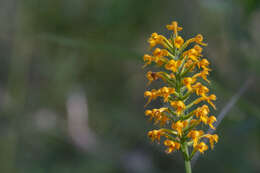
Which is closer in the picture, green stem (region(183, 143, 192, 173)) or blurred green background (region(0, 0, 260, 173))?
green stem (region(183, 143, 192, 173))

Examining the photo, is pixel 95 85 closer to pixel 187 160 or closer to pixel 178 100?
pixel 178 100

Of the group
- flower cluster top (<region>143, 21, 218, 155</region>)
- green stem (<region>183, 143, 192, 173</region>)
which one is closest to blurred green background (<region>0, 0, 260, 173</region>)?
flower cluster top (<region>143, 21, 218, 155</region>)

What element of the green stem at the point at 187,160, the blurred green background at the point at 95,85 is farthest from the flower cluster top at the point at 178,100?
the blurred green background at the point at 95,85

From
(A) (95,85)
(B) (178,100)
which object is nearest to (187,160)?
(B) (178,100)

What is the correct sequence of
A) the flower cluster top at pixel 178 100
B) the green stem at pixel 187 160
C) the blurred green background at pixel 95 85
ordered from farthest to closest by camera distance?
the blurred green background at pixel 95 85
the flower cluster top at pixel 178 100
the green stem at pixel 187 160

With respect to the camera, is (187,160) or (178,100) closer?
(187,160)

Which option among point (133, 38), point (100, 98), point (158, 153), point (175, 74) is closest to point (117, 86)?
point (100, 98)

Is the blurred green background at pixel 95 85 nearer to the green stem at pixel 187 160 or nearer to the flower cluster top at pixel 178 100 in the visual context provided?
the flower cluster top at pixel 178 100

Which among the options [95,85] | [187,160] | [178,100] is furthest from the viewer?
[95,85]

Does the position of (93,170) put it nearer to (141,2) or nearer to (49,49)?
(49,49)

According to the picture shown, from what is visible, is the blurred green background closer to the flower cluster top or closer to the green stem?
the flower cluster top
